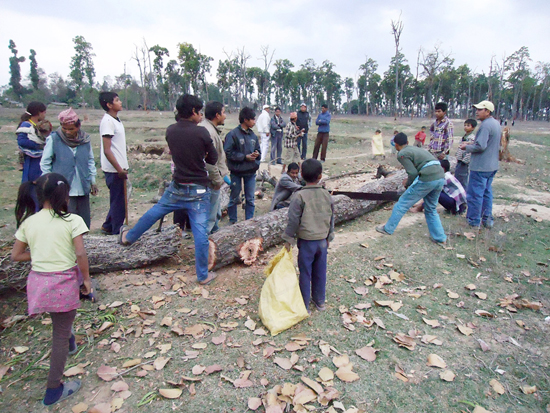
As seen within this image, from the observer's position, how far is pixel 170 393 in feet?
7.19

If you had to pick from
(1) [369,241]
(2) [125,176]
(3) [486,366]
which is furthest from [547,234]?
(2) [125,176]

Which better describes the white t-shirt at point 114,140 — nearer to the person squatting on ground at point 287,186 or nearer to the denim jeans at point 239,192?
the denim jeans at point 239,192

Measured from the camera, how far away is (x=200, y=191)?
325cm

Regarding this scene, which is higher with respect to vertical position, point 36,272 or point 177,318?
point 36,272

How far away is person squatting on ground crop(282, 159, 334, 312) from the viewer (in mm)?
2893

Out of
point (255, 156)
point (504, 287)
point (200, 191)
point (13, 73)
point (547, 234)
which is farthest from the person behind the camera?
point (13, 73)

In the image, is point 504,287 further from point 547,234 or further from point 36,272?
point 36,272

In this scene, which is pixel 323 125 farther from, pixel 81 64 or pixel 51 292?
pixel 81 64

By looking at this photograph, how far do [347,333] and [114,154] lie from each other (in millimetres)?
3256

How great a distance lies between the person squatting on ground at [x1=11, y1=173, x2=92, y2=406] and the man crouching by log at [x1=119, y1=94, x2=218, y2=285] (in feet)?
3.73

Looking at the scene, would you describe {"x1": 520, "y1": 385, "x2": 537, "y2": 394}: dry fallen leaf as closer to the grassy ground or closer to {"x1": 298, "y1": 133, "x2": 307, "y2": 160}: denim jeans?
the grassy ground

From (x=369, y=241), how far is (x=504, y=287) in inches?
63.8

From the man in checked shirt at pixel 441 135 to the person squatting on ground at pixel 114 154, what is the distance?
5.08 meters

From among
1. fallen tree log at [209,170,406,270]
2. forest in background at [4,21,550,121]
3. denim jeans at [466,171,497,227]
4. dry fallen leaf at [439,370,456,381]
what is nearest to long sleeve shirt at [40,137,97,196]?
fallen tree log at [209,170,406,270]
